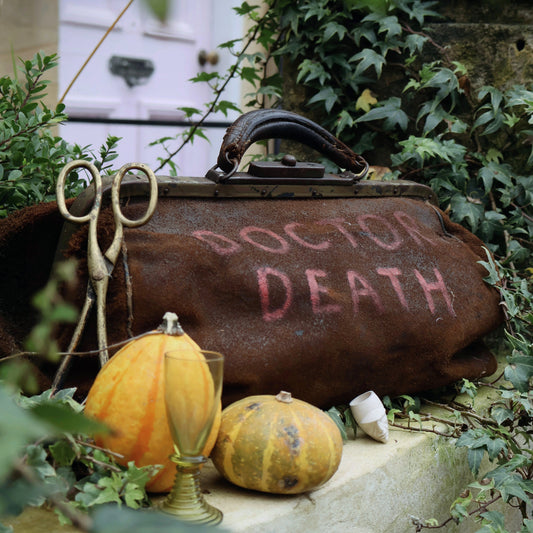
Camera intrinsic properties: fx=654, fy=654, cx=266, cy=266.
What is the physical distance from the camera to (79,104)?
279 centimetres

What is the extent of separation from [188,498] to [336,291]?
0.62 m

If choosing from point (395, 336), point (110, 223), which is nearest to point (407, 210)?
point (395, 336)

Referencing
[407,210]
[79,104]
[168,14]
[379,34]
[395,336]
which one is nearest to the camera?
[168,14]

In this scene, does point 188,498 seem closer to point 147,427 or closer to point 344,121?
point 147,427

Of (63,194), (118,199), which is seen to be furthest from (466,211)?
(63,194)

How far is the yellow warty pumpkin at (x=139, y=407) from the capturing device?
0.94 meters

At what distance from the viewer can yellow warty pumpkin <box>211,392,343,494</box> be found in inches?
39.9

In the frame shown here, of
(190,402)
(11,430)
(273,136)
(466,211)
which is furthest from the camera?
(466,211)

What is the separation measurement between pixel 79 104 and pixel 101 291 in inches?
74.3

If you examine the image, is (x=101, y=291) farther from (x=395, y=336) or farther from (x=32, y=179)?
(x=395, y=336)

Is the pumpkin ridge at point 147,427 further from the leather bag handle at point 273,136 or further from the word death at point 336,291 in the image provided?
the leather bag handle at point 273,136

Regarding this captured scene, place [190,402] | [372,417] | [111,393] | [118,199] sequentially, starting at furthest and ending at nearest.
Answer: [372,417], [118,199], [111,393], [190,402]

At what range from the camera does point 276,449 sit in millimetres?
1015

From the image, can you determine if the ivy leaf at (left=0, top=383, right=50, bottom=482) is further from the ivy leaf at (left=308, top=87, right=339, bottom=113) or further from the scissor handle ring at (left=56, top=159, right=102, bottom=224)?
the ivy leaf at (left=308, top=87, right=339, bottom=113)
